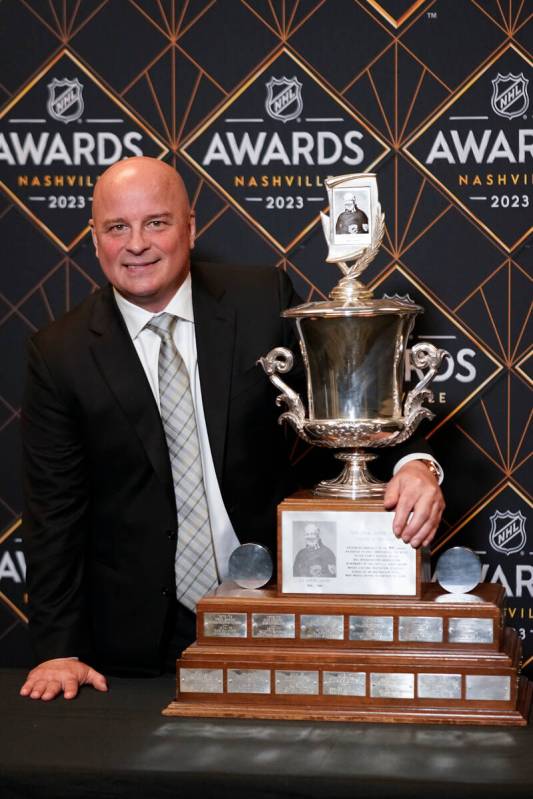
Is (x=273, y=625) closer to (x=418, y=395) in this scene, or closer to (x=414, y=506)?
(x=414, y=506)

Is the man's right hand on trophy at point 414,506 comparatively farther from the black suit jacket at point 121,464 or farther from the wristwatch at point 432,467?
the black suit jacket at point 121,464

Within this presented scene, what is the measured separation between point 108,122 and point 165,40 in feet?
0.79

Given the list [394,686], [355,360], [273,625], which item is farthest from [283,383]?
[394,686]

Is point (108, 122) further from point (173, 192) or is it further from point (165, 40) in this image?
point (173, 192)

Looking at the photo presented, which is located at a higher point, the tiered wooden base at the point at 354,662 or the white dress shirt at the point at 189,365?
the white dress shirt at the point at 189,365

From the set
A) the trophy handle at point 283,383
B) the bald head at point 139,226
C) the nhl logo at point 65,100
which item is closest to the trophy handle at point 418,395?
the trophy handle at point 283,383

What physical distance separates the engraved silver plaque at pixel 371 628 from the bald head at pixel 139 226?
2.32ft

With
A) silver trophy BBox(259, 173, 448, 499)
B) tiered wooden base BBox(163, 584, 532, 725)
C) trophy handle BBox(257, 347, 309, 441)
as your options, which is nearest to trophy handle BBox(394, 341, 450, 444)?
silver trophy BBox(259, 173, 448, 499)

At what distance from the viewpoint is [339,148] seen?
8.14 feet

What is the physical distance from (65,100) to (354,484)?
1493 millimetres

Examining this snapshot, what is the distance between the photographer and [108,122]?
255cm

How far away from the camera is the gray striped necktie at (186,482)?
1.79m

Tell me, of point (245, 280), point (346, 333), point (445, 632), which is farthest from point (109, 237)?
point (445, 632)

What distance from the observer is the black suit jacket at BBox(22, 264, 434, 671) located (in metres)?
1.78
